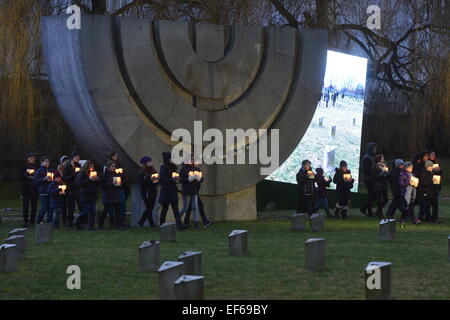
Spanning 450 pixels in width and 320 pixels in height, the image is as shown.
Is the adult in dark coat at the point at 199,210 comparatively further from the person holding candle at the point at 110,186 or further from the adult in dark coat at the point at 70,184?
the adult in dark coat at the point at 70,184

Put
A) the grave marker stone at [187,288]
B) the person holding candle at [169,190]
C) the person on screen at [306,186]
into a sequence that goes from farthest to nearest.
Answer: the person on screen at [306,186] → the person holding candle at [169,190] → the grave marker stone at [187,288]

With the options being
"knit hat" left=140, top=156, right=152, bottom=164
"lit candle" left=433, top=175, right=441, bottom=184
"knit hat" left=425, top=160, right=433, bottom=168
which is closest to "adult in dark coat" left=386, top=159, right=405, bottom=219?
"knit hat" left=425, top=160, right=433, bottom=168

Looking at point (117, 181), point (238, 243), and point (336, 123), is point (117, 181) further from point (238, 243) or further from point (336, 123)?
point (336, 123)

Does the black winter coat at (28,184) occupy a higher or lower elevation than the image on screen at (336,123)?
lower

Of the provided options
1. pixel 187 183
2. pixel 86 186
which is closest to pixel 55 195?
pixel 86 186

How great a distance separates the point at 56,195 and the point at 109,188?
1217 millimetres

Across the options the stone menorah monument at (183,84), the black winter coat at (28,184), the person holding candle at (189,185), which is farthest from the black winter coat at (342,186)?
the black winter coat at (28,184)

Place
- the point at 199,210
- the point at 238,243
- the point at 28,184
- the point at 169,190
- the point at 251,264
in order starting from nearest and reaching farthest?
the point at 251,264 < the point at 238,243 < the point at 169,190 < the point at 199,210 < the point at 28,184

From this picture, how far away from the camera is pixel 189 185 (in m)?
21.4

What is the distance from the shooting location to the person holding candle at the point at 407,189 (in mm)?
21764

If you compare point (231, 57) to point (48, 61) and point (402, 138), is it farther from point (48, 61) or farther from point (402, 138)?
point (402, 138)

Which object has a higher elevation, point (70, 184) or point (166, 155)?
point (166, 155)

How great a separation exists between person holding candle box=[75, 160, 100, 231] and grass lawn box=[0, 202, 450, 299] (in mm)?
680

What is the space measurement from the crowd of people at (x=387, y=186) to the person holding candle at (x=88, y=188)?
4905mm
